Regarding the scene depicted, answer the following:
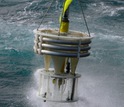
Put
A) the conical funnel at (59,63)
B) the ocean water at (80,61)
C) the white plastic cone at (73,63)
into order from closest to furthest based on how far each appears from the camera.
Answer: the conical funnel at (59,63) < the white plastic cone at (73,63) < the ocean water at (80,61)

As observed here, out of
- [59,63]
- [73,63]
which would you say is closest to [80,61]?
[73,63]

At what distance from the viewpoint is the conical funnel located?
28250mm

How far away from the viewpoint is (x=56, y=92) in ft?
95.1

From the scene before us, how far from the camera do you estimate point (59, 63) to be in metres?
28.4

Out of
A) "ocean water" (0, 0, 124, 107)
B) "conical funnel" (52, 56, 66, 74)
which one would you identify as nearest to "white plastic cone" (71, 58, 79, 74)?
"conical funnel" (52, 56, 66, 74)

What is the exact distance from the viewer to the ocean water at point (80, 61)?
51719 millimetres

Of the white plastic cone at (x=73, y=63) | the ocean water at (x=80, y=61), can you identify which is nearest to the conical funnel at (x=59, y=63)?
the white plastic cone at (x=73, y=63)

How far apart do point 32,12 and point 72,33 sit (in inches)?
2207

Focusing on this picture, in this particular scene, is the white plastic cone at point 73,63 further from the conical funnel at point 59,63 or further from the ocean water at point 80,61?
the ocean water at point 80,61

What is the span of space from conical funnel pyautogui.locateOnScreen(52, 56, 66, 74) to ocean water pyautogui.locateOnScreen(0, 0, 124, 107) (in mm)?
3498

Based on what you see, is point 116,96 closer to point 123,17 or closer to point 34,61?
point 34,61

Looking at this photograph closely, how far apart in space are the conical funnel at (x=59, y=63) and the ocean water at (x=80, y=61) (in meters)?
3.50

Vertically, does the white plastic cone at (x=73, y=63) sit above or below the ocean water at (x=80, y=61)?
above

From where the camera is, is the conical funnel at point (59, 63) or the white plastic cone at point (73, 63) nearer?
the conical funnel at point (59, 63)
